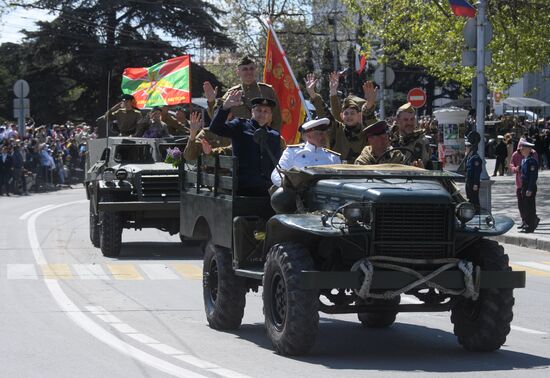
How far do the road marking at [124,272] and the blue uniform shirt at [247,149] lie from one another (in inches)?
218

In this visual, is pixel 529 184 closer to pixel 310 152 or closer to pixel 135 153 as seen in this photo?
pixel 135 153

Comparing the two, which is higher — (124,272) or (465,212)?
(465,212)

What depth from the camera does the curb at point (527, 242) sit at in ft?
73.0

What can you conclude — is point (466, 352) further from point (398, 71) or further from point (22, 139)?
point (398, 71)

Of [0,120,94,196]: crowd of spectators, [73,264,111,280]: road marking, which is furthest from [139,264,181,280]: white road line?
[0,120,94,196]: crowd of spectators

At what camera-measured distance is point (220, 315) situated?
11602 mm

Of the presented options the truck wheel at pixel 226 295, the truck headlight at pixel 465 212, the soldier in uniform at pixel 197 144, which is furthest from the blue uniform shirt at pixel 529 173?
the truck headlight at pixel 465 212

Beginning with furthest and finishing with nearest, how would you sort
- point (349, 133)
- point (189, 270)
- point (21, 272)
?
1. point (189, 270)
2. point (21, 272)
3. point (349, 133)

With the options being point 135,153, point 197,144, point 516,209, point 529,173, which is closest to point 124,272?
point 135,153

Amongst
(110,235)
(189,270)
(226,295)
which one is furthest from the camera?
(110,235)

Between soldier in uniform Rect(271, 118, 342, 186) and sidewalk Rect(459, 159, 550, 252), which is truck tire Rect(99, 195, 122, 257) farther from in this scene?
soldier in uniform Rect(271, 118, 342, 186)

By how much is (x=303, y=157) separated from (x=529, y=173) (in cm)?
1337

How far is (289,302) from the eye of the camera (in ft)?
31.8

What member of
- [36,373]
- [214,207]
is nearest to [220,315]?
[214,207]
